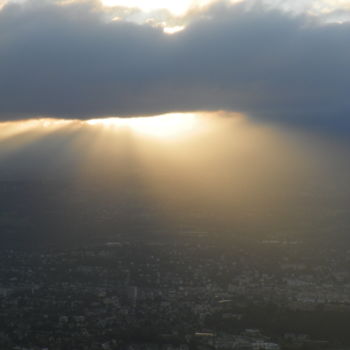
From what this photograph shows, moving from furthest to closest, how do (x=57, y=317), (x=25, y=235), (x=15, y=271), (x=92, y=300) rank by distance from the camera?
(x=25, y=235), (x=15, y=271), (x=92, y=300), (x=57, y=317)

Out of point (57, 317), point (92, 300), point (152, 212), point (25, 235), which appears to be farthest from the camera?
point (152, 212)

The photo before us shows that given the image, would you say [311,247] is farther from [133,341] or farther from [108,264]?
[133,341]

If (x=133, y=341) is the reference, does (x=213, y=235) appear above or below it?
above

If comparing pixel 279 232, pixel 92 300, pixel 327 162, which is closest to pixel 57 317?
pixel 92 300

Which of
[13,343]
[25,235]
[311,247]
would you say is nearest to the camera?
[13,343]

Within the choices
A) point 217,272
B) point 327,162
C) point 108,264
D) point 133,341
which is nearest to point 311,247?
point 217,272

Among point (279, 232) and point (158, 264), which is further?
point (279, 232)

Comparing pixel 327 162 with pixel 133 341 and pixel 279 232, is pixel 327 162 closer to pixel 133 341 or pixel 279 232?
pixel 279 232

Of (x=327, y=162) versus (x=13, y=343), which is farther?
(x=327, y=162)

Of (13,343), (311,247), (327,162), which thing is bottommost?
(13,343)
